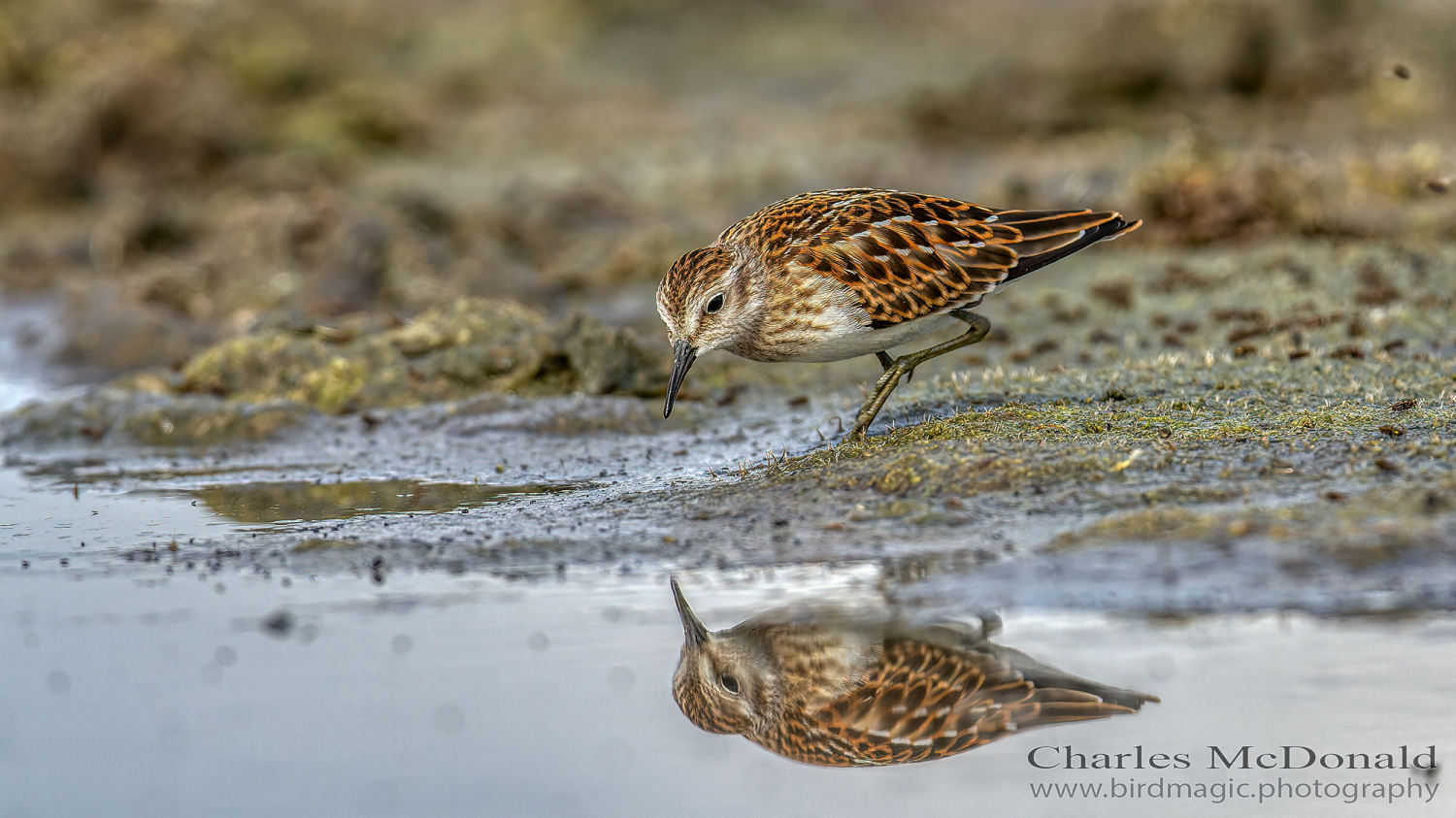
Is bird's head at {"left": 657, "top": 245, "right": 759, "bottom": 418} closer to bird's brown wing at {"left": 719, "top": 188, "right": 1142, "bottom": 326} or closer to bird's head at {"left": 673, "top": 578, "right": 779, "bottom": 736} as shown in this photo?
bird's brown wing at {"left": 719, "top": 188, "right": 1142, "bottom": 326}

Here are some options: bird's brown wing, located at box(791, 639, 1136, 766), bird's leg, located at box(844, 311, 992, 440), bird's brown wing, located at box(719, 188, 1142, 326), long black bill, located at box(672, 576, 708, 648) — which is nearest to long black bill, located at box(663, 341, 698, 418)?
bird's brown wing, located at box(719, 188, 1142, 326)

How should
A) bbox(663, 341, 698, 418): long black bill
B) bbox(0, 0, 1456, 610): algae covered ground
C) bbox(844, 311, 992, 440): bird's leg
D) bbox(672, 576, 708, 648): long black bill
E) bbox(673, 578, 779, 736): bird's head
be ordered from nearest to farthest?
bbox(673, 578, 779, 736): bird's head, bbox(672, 576, 708, 648): long black bill, bbox(0, 0, 1456, 610): algae covered ground, bbox(663, 341, 698, 418): long black bill, bbox(844, 311, 992, 440): bird's leg

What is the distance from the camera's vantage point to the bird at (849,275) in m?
8.85

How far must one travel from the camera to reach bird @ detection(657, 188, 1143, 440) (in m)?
8.85

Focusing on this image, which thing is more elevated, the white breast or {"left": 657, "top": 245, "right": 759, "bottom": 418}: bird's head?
{"left": 657, "top": 245, "right": 759, "bottom": 418}: bird's head

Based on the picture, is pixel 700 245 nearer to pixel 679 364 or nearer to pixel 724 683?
pixel 679 364

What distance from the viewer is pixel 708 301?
8.87 meters

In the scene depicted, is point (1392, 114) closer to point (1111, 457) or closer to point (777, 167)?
point (777, 167)

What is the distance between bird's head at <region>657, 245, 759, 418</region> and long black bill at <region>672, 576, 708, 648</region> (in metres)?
2.37

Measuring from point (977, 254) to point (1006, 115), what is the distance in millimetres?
17515

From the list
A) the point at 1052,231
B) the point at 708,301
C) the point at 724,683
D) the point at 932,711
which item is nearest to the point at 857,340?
the point at 708,301

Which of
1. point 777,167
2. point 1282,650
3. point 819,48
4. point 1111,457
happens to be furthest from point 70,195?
point 1282,650

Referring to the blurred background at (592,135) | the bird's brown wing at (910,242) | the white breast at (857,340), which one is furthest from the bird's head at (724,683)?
the blurred background at (592,135)

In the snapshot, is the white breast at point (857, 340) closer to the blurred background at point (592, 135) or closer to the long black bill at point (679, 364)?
the long black bill at point (679, 364)
